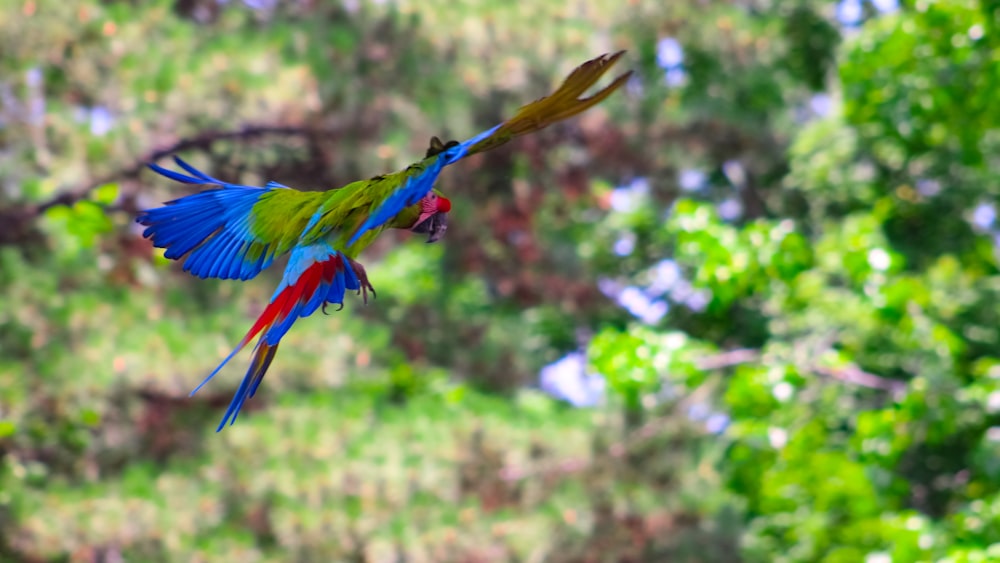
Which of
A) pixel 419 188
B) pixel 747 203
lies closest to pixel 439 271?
pixel 747 203

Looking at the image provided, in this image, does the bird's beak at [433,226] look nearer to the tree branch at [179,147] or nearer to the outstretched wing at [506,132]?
the outstretched wing at [506,132]

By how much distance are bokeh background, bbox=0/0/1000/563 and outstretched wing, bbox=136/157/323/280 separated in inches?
72.8

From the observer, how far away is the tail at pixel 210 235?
4.55ft

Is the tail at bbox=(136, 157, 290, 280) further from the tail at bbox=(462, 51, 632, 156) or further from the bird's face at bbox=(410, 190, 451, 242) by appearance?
the tail at bbox=(462, 51, 632, 156)

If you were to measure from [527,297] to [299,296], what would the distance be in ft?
18.6

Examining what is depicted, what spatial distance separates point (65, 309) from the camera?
4754 millimetres

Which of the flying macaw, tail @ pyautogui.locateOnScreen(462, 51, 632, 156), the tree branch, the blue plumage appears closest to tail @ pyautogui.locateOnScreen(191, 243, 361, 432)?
the flying macaw

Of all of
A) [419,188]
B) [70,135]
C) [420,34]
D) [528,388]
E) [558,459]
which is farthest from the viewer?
[528,388]

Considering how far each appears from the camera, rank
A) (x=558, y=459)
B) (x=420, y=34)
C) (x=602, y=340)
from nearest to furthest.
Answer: (x=602, y=340) < (x=420, y=34) < (x=558, y=459)

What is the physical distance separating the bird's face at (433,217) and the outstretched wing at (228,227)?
0.14 meters

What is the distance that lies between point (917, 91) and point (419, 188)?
360cm

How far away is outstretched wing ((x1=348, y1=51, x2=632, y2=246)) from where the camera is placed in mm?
1062

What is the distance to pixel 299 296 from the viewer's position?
3.98ft

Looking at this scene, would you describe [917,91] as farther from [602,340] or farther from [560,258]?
[560,258]
